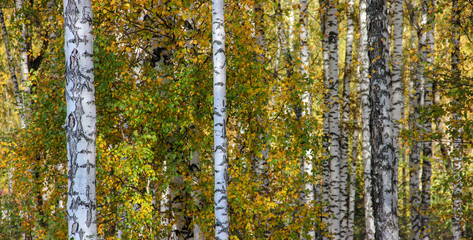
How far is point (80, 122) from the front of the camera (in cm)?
468

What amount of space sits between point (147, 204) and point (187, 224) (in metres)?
1.31

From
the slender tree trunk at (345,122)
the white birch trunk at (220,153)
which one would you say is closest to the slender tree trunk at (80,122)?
the white birch trunk at (220,153)

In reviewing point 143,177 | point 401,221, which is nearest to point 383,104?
point 143,177

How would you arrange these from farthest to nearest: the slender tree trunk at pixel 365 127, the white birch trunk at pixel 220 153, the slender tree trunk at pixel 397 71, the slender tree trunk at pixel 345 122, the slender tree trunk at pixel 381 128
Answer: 1. the slender tree trunk at pixel 345 122
2. the slender tree trunk at pixel 365 127
3. the slender tree trunk at pixel 397 71
4. the slender tree trunk at pixel 381 128
5. the white birch trunk at pixel 220 153

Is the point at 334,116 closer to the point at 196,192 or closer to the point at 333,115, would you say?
the point at 333,115

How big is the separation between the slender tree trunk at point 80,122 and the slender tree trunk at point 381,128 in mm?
4685

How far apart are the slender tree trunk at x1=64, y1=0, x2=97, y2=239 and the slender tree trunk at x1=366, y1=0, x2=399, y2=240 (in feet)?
15.4

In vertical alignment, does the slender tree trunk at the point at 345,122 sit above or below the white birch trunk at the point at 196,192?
above

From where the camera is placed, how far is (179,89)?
701cm

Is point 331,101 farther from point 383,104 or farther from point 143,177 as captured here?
point 143,177

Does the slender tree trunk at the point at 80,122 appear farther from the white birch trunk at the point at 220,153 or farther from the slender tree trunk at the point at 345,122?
the slender tree trunk at the point at 345,122

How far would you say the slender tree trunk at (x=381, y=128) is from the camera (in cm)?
711

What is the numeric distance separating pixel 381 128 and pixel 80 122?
4.91 metres

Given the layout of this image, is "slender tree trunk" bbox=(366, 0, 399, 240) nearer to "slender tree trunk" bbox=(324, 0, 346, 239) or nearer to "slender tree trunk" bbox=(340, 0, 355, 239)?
"slender tree trunk" bbox=(324, 0, 346, 239)
